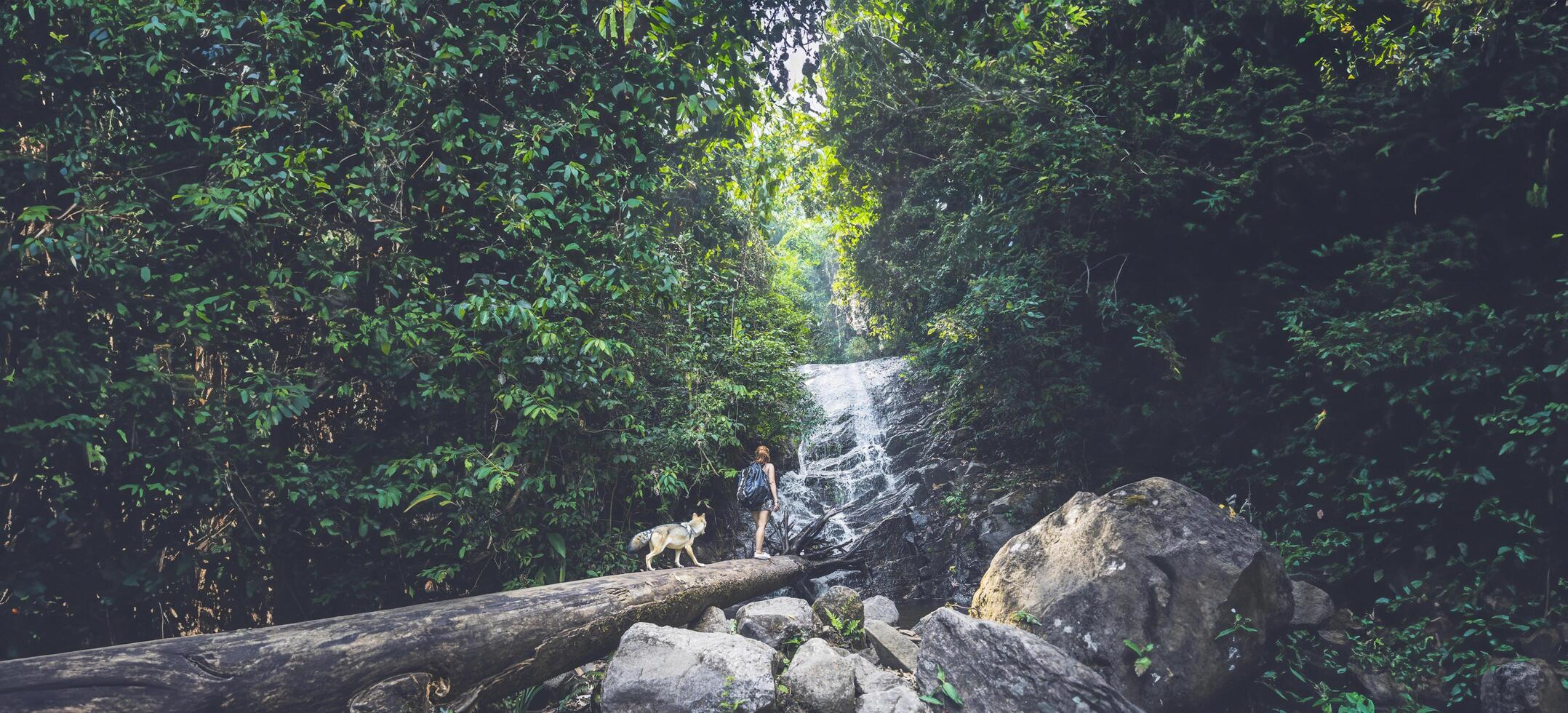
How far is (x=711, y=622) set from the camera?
6.37 m

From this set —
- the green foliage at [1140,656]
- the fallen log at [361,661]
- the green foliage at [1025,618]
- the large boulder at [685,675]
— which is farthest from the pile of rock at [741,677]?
the green foliage at [1140,656]

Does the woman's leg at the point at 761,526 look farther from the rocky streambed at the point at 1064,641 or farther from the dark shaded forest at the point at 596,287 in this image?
the rocky streambed at the point at 1064,641

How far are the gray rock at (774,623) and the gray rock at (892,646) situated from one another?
560 mm

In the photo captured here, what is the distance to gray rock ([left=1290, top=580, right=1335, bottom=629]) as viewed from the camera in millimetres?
5754

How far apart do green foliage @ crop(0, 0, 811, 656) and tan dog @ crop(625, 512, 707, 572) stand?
0.57m

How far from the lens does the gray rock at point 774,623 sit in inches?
227

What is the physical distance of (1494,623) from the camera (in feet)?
16.0

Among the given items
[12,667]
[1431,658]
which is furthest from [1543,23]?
[12,667]

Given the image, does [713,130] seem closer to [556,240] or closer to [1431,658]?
[556,240]

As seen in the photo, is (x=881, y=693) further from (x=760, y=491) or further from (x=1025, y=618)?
(x=760, y=491)

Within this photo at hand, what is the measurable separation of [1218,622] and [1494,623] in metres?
2.00

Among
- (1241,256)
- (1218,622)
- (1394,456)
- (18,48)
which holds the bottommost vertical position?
(1218,622)

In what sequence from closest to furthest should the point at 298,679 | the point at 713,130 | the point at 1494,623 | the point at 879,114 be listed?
the point at 298,679 → the point at 1494,623 → the point at 713,130 → the point at 879,114

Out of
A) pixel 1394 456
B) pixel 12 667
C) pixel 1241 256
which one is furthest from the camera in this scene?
pixel 1241 256
